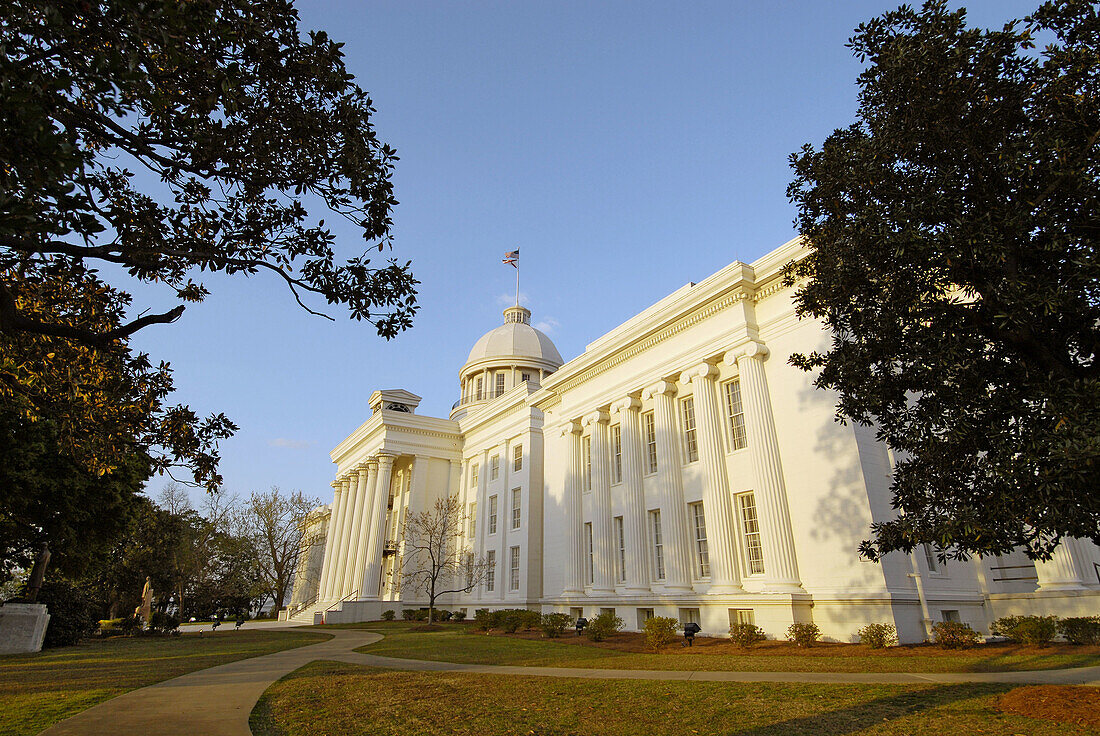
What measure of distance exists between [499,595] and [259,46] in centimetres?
3376

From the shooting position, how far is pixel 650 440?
86.3ft

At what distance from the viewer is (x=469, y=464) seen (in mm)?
43812

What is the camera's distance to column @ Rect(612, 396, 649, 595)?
24438mm

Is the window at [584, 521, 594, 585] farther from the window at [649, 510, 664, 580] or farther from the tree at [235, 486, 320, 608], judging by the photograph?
the tree at [235, 486, 320, 608]

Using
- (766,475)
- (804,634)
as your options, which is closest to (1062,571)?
(804,634)

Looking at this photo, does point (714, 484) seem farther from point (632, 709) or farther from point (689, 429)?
point (632, 709)

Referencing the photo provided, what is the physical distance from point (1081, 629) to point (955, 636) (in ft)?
9.34

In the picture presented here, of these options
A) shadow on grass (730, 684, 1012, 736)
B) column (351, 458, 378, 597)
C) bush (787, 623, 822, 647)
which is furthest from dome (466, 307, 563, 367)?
shadow on grass (730, 684, 1012, 736)

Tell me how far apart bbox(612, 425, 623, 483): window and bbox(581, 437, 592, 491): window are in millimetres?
1539

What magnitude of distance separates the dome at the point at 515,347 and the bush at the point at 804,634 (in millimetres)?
36811

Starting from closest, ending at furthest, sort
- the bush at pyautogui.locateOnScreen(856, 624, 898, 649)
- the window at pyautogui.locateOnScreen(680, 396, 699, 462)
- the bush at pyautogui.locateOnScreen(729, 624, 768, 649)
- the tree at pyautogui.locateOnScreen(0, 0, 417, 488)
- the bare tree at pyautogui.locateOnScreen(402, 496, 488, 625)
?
the tree at pyautogui.locateOnScreen(0, 0, 417, 488), the bush at pyautogui.locateOnScreen(856, 624, 898, 649), the bush at pyautogui.locateOnScreen(729, 624, 768, 649), the window at pyautogui.locateOnScreen(680, 396, 699, 462), the bare tree at pyautogui.locateOnScreen(402, 496, 488, 625)

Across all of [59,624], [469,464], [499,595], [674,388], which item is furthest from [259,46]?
[469,464]

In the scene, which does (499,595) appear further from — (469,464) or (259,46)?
(259,46)

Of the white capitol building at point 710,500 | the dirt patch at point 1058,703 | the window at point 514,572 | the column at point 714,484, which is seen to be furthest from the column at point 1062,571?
the window at point 514,572
